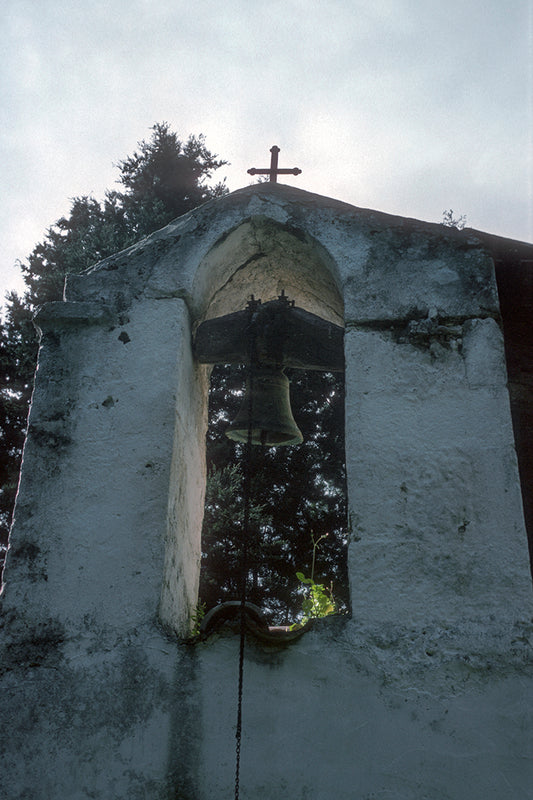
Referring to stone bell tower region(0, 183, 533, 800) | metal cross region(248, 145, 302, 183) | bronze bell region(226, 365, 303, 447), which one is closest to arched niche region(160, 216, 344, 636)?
stone bell tower region(0, 183, 533, 800)

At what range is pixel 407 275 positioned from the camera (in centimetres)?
266

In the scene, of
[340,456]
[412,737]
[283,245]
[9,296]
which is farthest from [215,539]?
[412,737]

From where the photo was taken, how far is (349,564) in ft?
7.27

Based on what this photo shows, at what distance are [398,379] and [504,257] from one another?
0.78 metres

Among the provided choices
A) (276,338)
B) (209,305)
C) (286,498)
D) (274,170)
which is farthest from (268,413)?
(286,498)

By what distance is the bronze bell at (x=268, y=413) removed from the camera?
2.94m

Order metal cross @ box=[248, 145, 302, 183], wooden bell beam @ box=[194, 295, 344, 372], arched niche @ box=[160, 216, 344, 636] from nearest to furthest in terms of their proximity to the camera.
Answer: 1. arched niche @ box=[160, 216, 344, 636]
2. wooden bell beam @ box=[194, 295, 344, 372]
3. metal cross @ box=[248, 145, 302, 183]

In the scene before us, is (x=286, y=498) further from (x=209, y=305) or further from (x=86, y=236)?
(x=209, y=305)

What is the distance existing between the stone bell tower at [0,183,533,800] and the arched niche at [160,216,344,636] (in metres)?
0.02

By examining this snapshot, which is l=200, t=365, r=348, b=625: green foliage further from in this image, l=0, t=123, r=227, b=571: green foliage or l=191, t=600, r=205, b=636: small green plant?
l=191, t=600, r=205, b=636: small green plant

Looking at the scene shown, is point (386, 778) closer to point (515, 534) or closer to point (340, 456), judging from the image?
point (515, 534)

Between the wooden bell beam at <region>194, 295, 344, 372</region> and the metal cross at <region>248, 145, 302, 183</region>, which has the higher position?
the metal cross at <region>248, 145, 302, 183</region>

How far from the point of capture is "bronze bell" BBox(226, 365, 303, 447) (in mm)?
2936

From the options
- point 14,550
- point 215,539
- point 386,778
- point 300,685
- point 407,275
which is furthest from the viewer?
point 215,539
